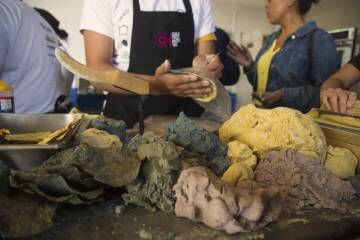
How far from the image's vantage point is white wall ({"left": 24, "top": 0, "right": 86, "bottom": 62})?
4.50 meters

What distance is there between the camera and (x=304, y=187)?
1.94 feet

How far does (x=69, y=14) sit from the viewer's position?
15.1 feet

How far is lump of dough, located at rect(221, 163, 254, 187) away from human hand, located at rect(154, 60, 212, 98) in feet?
1.34

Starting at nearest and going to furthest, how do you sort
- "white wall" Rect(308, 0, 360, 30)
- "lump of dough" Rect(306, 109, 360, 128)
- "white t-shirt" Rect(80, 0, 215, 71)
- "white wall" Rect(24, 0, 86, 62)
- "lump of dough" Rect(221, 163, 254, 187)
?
"lump of dough" Rect(221, 163, 254, 187), "lump of dough" Rect(306, 109, 360, 128), "white t-shirt" Rect(80, 0, 215, 71), "white wall" Rect(308, 0, 360, 30), "white wall" Rect(24, 0, 86, 62)

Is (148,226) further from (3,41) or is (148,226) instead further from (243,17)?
(243,17)

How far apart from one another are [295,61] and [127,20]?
A: 3.01 feet

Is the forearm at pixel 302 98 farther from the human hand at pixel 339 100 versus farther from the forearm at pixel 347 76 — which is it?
the human hand at pixel 339 100

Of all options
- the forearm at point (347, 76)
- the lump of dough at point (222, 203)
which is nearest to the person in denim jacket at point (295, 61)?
the forearm at point (347, 76)

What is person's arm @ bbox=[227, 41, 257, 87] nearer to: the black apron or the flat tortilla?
the black apron

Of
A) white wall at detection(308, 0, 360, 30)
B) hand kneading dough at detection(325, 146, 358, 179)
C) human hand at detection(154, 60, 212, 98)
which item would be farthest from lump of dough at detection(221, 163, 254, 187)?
white wall at detection(308, 0, 360, 30)

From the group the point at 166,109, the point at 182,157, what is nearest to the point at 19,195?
the point at 182,157

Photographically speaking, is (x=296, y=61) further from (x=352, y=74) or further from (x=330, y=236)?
(x=330, y=236)

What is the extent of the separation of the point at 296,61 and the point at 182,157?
1.24 metres

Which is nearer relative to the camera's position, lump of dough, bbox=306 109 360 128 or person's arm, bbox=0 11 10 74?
lump of dough, bbox=306 109 360 128
